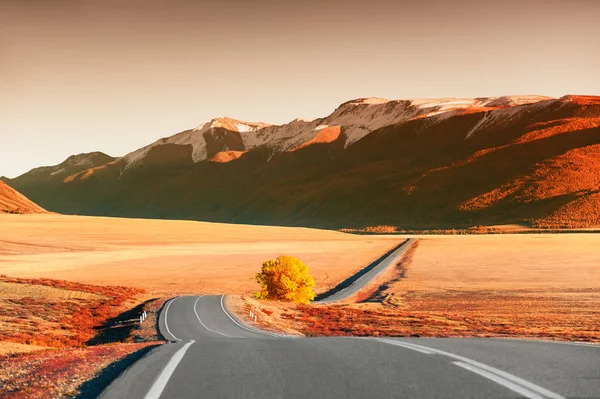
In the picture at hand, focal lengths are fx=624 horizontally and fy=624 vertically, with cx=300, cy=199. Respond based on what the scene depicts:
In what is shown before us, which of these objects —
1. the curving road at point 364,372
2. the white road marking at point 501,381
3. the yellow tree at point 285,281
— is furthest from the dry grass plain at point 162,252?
the white road marking at point 501,381

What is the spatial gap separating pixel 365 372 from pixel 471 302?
43.3 m

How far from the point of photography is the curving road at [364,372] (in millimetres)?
7416

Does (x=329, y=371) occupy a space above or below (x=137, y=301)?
above

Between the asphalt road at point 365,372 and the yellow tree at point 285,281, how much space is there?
4486 cm

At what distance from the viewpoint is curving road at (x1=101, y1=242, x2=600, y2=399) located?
742 centimetres

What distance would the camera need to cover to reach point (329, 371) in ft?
29.2

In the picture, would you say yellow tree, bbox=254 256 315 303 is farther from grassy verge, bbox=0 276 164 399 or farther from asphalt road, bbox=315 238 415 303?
grassy verge, bbox=0 276 164 399

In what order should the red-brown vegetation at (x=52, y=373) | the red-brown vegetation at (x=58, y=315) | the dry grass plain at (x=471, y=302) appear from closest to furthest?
the red-brown vegetation at (x=52, y=373) → the dry grass plain at (x=471, y=302) → the red-brown vegetation at (x=58, y=315)

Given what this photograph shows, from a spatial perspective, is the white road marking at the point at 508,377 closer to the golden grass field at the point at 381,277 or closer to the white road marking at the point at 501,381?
the white road marking at the point at 501,381

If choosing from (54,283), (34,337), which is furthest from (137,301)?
(34,337)

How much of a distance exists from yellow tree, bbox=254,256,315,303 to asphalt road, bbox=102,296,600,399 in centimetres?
4486

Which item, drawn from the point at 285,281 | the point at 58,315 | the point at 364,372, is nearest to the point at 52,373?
the point at 364,372

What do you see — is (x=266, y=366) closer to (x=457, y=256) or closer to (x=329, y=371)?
(x=329, y=371)

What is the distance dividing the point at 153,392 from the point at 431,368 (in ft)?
12.5
